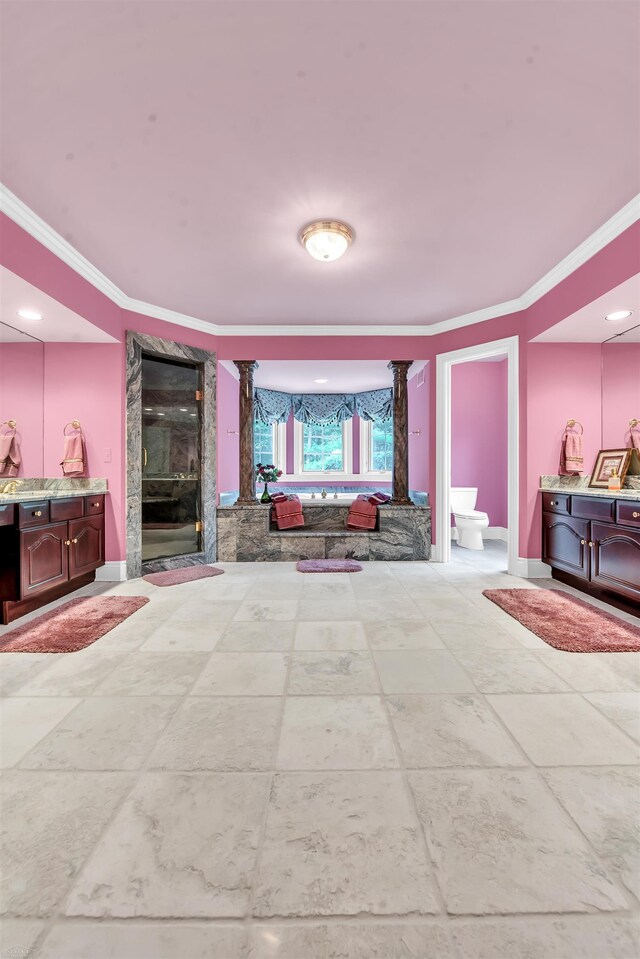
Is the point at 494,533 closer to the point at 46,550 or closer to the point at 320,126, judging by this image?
the point at 320,126

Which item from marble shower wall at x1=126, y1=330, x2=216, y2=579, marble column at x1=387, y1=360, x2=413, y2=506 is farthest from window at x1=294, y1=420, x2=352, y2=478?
marble shower wall at x1=126, y1=330, x2=216, y2=579

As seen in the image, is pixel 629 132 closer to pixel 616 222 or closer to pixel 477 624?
pixel 616 222

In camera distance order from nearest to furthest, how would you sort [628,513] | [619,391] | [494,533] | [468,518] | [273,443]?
[628,513]
[619,391]
[468,518]
[494,533]
[273,443]

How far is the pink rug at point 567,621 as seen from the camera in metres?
2.32

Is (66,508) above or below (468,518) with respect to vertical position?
above

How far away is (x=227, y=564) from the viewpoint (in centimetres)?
442

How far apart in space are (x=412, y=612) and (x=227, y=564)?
7.58ft

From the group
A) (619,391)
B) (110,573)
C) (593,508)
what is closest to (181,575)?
(110,573)

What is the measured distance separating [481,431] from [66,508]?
16.9 feet

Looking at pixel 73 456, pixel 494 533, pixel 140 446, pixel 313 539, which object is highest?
pixel 140 446

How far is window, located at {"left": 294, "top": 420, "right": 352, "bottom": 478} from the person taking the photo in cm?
753

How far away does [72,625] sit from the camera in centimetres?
267

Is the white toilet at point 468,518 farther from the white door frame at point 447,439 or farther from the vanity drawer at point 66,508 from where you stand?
the vanity drawer at point 66,508

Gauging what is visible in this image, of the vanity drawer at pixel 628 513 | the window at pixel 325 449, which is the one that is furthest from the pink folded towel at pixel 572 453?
the window at pixel 325 449
